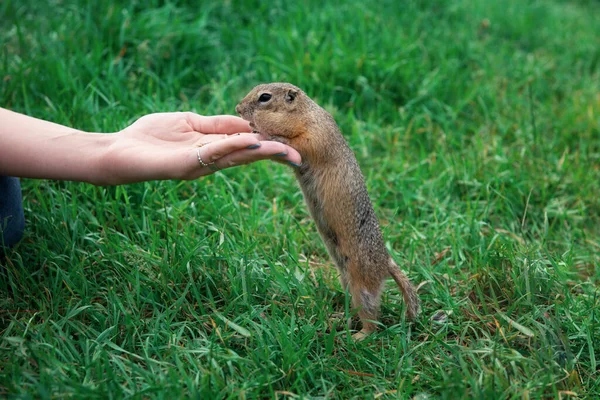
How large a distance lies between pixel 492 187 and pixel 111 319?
7.80ft

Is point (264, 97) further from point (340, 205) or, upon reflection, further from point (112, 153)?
Result: point (112, 153)

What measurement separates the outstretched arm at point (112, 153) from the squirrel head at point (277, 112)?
222 millimetres

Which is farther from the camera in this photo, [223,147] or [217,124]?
[217,124]

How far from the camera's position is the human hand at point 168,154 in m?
2.55

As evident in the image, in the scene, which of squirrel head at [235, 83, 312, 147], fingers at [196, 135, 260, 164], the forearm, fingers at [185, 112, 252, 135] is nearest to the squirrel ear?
squirrel head at [235, 83, 312, 147]

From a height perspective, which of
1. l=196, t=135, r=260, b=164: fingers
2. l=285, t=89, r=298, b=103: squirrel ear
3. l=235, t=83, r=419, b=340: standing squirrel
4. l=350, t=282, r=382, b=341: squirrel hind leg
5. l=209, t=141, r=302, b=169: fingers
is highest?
l=285, t=89, r=298, b=103: squirrel ear

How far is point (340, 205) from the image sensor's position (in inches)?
111

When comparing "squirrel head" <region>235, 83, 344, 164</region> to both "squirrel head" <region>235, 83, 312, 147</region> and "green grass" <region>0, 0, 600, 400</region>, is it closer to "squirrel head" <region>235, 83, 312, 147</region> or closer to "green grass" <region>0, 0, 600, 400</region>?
"squirrel head" <region>235, 83, 312, 147</region>

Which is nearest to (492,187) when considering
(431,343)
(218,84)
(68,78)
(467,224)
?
(467,224)

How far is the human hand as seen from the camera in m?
2.55

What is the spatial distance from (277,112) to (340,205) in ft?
1.81

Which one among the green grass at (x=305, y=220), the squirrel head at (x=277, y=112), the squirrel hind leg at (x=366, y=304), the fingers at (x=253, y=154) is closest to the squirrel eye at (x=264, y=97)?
the squirrel head at (x=277, y=112)

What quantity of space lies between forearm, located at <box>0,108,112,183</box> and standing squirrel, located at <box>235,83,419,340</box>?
30.8 inches

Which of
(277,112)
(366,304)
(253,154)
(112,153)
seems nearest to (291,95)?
(277,112)
